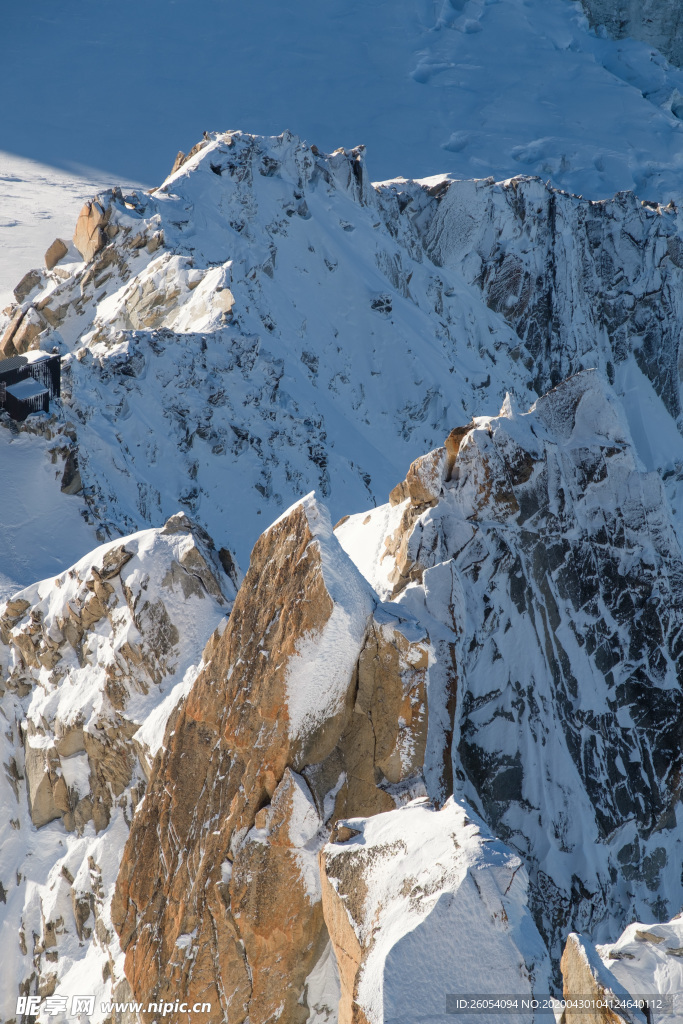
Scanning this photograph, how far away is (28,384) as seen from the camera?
83.9 ft

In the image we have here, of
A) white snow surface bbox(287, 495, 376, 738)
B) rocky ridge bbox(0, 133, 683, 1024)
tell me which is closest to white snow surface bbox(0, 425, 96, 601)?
rocky ridge bbox(0, 133, 683, 1024)

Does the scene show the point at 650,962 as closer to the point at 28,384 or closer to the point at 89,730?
the point at 89,730

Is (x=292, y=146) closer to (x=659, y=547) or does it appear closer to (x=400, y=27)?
Result: (x=659, y=547)

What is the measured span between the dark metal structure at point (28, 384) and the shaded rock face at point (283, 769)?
16336 millimetres

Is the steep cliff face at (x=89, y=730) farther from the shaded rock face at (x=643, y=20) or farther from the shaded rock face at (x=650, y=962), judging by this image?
the shaded rock face at (x=643, y=20)

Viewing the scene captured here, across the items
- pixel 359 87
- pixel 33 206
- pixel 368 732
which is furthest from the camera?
pixel 359 87

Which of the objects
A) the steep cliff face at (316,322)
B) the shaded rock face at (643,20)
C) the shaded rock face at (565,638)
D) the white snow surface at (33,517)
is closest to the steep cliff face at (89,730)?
the shaded rock face at (565,638)

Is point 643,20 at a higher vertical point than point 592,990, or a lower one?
higher

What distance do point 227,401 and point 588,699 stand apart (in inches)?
790

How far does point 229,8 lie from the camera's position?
10475 cm

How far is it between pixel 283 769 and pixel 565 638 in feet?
19.3

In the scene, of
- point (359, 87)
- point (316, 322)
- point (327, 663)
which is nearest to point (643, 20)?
point (359, 87)

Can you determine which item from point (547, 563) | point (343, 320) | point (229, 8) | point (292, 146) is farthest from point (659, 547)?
point (229, 8)

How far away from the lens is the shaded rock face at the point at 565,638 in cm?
1251
